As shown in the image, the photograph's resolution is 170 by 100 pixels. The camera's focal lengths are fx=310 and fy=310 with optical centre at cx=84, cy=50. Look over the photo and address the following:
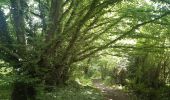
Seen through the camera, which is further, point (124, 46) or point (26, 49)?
point (124, 46)

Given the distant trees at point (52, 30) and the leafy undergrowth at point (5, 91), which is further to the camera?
the leafy undergrowth at point (5, 91)

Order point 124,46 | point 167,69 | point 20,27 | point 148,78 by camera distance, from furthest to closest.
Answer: point 167,69, point 148,78, point 124,46, point 20,27

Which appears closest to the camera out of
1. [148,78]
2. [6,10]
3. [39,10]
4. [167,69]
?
[6,10]

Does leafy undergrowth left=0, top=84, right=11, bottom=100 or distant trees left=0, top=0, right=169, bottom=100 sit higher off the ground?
distant trees left=0, top=0, right=169, bottom=100

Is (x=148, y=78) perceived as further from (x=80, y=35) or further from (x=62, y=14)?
(x=62, y=14)

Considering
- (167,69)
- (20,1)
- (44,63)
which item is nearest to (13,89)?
(44,63)

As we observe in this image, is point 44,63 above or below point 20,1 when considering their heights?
below

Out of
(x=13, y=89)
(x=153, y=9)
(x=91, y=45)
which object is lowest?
(x=13, y=89)

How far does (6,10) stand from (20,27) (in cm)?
117

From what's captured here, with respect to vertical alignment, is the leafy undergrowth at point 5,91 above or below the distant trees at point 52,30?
below

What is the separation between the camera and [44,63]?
974 cm

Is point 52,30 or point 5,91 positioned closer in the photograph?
point 52,30

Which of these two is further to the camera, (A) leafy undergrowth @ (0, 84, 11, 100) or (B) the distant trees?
(A) leafy undergrowth @ (0, 84, 11, 100)

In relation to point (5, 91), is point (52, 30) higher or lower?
higher
